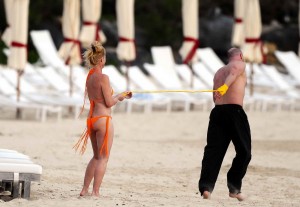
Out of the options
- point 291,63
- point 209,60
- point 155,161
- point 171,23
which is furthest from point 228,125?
point 171,23

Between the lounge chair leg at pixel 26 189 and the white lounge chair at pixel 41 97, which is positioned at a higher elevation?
the lounge chair leg at pixel 26 189

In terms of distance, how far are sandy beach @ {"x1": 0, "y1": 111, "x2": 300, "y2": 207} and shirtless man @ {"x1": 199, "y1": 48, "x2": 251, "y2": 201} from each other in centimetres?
24

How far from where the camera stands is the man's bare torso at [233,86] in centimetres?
913

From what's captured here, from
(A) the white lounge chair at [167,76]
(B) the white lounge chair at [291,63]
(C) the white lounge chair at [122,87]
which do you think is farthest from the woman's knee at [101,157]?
(B) the white lounge chair at [291,63]

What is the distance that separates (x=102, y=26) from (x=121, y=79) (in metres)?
10.1

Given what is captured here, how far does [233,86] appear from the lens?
30.0 feet

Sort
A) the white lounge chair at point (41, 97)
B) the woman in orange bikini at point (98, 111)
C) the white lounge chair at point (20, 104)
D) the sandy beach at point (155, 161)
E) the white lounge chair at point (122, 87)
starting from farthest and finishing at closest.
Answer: the white lounge chair at point (122, 87) < the white lounge chair at point (41, 97) < the white lounge chair at point (20, 104) < the sandy beach at point (155, 161) < the woman in orange bikini at point (98, 111)

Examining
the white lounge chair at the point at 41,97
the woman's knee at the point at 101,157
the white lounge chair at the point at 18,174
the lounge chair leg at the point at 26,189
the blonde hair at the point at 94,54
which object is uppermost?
the blonde hair at the point at 94,54

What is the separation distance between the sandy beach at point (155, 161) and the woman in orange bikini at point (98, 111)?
0.21 meters

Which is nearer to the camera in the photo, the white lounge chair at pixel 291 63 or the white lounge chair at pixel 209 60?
the white lounge chair at pixel 209 60

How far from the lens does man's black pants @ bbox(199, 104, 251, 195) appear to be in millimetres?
9094

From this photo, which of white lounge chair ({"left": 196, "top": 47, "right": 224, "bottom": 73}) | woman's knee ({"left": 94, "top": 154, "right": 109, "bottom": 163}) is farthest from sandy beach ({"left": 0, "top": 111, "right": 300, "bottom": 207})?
white lounge chair ({"left": 196, "top": 47, "right": 224, "bottom": 73})

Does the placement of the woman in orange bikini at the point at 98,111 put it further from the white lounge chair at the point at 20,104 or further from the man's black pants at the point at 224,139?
the white lounge chair at the point at 20,104

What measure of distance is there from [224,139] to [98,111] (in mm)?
1095
